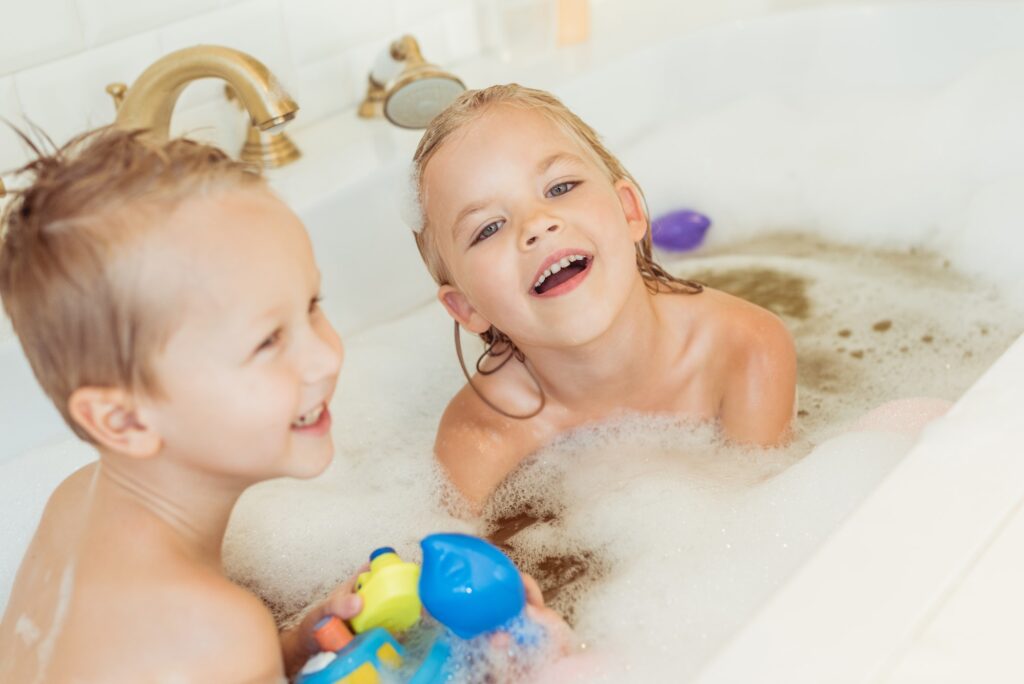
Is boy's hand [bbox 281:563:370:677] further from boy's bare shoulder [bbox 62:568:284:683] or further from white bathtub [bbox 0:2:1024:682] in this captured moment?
white bathtub [bbox 0:2:1024:682]

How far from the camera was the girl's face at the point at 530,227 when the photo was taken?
3.75 feet

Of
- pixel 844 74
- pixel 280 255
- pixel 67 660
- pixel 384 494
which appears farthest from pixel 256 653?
pixel 844 74

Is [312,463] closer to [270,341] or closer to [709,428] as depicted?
[270,341]

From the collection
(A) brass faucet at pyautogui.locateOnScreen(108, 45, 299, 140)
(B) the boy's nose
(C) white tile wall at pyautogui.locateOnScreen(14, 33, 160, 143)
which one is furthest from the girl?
(C) white tile wall at pyautogui.locateOnScreen(14, 33, 160, 143)

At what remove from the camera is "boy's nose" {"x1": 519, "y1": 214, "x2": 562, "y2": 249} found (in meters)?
1.12

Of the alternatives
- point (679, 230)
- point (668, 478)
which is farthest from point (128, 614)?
point (679, 230)

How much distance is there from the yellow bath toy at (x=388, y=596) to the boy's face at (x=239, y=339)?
4.7 inches

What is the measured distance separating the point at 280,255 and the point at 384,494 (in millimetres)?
554

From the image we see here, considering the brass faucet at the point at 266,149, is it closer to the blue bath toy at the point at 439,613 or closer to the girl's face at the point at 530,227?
the girl's face at the point at 530,227

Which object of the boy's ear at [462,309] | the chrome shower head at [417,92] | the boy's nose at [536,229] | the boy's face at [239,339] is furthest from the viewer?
the chrome shower head at [417,92]

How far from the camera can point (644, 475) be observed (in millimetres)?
1287

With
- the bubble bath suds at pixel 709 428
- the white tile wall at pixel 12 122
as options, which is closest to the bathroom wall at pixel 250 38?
the white tile wall at pixel 12 122

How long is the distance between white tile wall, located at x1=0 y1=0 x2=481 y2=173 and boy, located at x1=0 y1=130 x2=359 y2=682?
0.47 metres

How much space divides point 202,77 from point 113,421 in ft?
1.95
